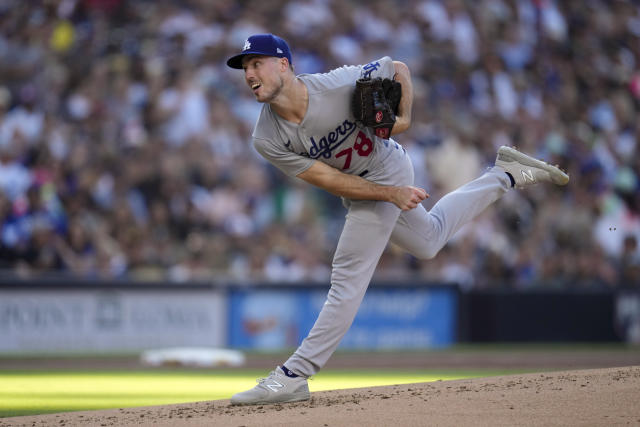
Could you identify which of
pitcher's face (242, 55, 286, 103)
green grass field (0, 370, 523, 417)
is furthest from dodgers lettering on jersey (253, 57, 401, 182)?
green grass field (0, 370, 523, 417)

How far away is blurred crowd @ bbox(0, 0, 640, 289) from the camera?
43.4 feet

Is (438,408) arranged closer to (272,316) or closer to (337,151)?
(337,151)

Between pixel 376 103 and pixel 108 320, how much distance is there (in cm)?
867

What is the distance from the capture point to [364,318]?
15.4 meters

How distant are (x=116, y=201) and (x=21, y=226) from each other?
1.39m

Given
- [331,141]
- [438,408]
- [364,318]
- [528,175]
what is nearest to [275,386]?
[438,408]

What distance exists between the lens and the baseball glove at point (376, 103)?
18.9 ft

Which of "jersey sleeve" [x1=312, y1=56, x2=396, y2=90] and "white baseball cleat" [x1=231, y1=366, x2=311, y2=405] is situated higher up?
"jersey sleeve" [x1=312, y1=56, x2=396, y2=90]

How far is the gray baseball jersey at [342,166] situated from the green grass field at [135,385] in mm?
1996

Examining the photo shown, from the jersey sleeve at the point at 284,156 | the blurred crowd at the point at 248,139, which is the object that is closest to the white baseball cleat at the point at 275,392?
the jersey sleeve at the point at 284,156

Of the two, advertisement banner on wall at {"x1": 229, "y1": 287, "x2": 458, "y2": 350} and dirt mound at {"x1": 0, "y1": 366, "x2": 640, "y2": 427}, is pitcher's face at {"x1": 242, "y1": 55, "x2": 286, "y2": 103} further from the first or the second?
advertisement banner on wall at {"x1": 229, "y1": 287, "x2": 458, "y2": 350}

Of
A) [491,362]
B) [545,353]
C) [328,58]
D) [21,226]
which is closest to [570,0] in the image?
[328,58]

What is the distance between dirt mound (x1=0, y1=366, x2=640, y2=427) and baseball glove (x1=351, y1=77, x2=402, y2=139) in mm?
1632

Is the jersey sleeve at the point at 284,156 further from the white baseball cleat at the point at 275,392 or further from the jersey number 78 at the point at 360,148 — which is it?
the white baseball cleat at the point at 275,392
